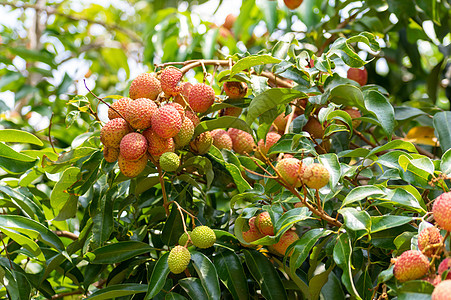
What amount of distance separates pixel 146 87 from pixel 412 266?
689 mm

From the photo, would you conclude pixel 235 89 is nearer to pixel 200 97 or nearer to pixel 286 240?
pixel 200 97

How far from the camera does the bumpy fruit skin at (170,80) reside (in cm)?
116

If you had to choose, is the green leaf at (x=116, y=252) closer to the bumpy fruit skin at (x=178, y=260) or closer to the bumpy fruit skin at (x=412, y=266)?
the bumpy fruit skin at (x=178, y=260)

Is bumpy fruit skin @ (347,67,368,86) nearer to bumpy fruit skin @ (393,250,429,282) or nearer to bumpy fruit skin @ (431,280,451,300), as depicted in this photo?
bumpy fruit skin @ (393,250,429,282)

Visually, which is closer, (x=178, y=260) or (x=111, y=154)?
(x=178, y=260)

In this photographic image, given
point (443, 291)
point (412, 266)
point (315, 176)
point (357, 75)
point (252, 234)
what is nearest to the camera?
point (443, 291)

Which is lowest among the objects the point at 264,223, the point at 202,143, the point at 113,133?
the point at 264,223

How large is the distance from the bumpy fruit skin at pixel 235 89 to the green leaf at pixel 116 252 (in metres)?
0.43

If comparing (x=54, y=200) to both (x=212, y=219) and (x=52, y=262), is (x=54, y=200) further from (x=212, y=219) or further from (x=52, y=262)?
(x=212, y=219)

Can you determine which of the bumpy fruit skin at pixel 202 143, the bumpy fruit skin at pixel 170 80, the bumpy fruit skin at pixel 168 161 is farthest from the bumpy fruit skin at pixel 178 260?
the bumpy fruit skin at pixel 170 80

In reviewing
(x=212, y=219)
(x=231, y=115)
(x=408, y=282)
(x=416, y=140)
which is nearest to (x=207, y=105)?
(x=231, y=115)

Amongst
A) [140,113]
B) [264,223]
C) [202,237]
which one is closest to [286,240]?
[264,223]

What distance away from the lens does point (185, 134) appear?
3.63 ft

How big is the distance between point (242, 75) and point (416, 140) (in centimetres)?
75
